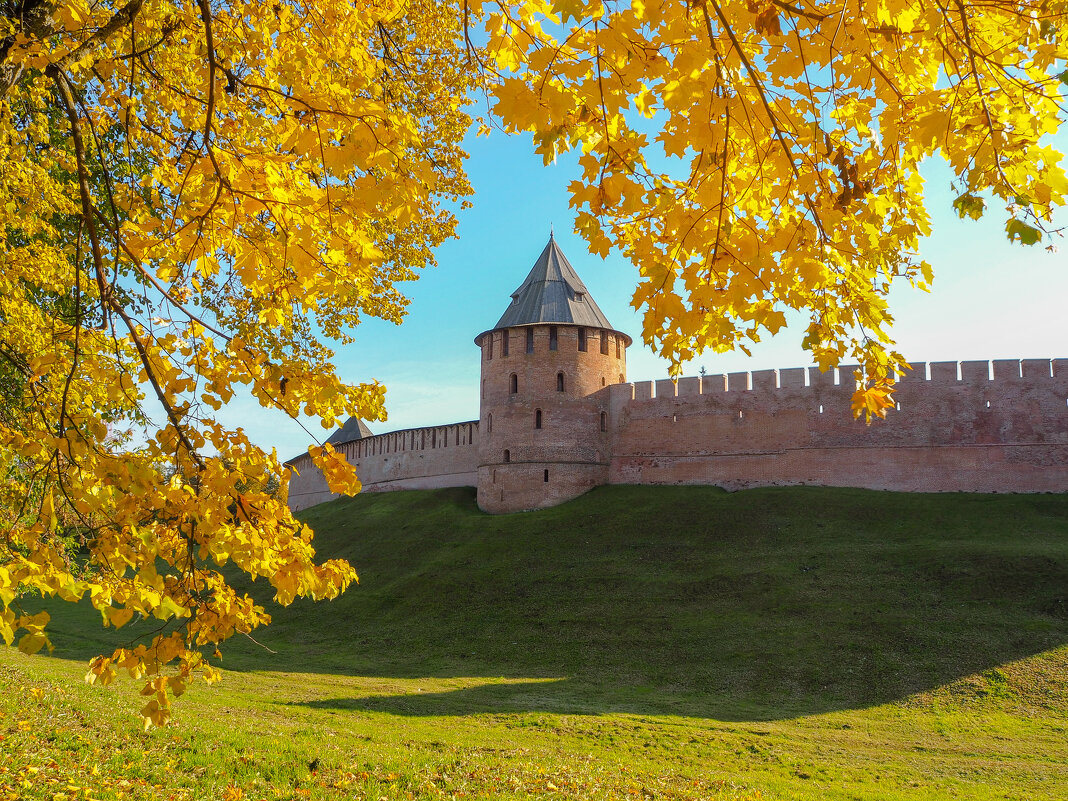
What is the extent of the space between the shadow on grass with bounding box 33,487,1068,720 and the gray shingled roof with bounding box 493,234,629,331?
693 centimetres

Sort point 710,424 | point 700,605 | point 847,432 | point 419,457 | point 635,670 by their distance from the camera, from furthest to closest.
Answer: point 419,457 < point 710,424 < point 847,432 < point 700,605 < point 635,670

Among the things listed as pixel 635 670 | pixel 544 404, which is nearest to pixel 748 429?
pixel 544 404

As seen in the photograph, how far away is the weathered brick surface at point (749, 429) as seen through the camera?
22953 mm

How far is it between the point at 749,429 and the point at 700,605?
1002 centimetres

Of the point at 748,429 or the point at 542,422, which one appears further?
the point at 542,422

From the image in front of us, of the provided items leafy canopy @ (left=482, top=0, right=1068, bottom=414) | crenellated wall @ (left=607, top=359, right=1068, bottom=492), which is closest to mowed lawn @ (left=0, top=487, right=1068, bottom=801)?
crenellated wall @ (left=607, top=359, right=1068, bottom=492)

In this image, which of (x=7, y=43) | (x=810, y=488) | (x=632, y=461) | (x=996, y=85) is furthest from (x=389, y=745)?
(x=632, y=461)

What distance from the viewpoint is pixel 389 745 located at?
305 inches

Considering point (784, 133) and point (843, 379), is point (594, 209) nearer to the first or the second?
point (784, 133)

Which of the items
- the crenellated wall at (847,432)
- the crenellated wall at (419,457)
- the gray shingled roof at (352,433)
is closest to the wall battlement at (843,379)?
the crenellated wall at (847,432)

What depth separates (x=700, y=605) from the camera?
56.4 ft

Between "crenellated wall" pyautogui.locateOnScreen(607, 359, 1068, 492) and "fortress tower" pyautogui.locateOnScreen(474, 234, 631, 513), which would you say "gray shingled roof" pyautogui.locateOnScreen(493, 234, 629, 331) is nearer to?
"fortress tower" pyautogui.locateOnScreen(474, 234, 631, 513)

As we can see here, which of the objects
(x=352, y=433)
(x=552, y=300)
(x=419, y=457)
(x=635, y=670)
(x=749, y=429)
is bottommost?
(x=635, y=670)

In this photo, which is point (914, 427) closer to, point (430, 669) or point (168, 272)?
point (430, 669)
